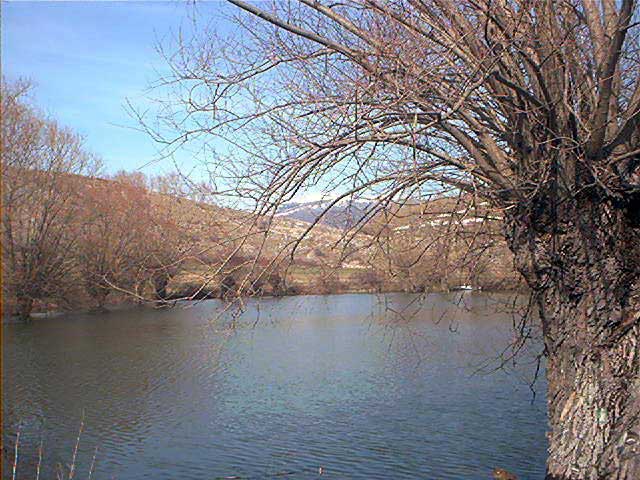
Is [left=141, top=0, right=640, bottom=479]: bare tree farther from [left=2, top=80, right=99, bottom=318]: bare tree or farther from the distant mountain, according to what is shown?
[left=2, top=80, right=99, bottom=318]: bare tree

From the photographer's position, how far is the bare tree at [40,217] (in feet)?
75.3

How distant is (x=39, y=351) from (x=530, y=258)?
14.1m

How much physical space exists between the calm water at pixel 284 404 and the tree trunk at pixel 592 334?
1823mm

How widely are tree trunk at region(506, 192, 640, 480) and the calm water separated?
1823 mm

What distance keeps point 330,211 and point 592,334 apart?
84.5 inches

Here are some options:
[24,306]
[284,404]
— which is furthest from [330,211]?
[24,306]

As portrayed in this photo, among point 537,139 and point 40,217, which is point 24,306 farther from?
point 537,139

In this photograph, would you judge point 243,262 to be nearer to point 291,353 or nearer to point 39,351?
point 291,353

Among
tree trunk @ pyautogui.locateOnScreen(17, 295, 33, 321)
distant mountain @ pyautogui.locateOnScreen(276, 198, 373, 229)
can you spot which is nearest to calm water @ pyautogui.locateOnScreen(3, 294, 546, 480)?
distant mountain @ pyautogui.locateOnScreen(276, 198, 373, 229)

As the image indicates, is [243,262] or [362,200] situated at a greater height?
[362,200]

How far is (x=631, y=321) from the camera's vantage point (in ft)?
15.8

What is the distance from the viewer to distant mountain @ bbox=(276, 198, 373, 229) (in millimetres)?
5371

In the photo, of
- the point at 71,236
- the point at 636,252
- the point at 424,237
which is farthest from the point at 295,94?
the point at 71,236

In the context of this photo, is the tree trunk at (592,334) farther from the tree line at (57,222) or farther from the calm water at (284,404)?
the tree line at (57,222)
